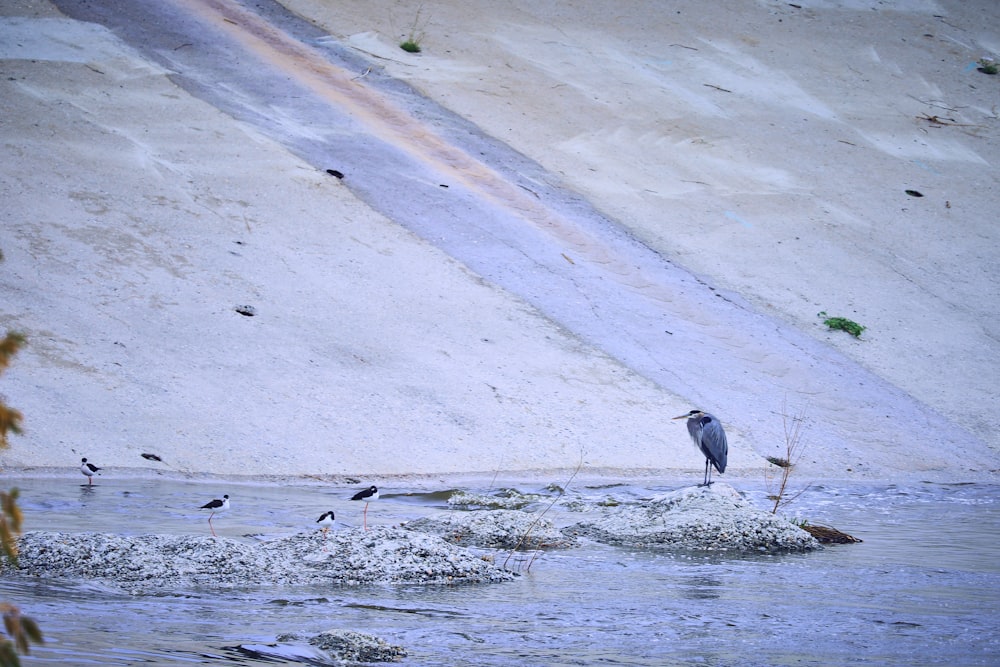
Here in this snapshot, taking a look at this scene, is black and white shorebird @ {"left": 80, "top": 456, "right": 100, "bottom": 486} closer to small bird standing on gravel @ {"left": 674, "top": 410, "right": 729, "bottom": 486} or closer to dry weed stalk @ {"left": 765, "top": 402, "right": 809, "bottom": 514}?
small bird standing on gravel @ {"left": 674, "top": 410, "right": 729, "bottom": 486}

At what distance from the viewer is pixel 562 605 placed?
6273mm

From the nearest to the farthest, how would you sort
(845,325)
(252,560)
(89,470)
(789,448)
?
1. (252,560)
2. (89,470)
3. (789,448)
4. (845,325)

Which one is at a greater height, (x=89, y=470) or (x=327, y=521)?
(x=327, y=521)

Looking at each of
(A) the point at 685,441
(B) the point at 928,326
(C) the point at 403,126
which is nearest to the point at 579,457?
(A) the point at 685,441

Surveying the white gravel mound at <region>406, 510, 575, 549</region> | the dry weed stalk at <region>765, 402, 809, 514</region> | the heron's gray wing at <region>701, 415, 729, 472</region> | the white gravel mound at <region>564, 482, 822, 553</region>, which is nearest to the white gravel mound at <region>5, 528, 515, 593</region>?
the white gravel mound at <region>406, 510, 575, 549</region>

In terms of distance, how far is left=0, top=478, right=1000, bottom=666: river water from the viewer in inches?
206

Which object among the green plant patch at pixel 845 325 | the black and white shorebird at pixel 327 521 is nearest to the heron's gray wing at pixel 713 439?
the black and white shorebird at pixel 327 521

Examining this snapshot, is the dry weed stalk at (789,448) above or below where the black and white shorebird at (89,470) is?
above

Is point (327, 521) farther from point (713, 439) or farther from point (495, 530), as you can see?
point (713, 439)

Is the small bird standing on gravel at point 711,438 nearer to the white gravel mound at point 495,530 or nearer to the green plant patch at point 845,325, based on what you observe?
the white gravel mound at point 495,530

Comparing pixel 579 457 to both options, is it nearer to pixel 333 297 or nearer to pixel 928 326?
pixel 333 297

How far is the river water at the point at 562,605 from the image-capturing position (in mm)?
5238

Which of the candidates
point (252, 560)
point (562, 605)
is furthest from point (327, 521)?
point (562, 605)

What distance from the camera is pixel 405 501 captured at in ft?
30.7
